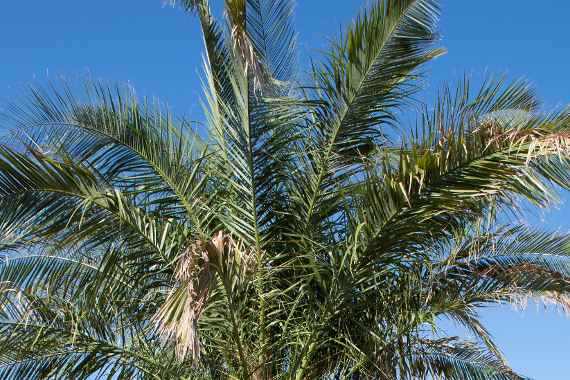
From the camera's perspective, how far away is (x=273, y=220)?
7.50 m

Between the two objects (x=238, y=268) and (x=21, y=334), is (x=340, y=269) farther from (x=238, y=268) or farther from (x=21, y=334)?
(x=21, y=334)

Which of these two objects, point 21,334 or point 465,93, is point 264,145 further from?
point 21,334

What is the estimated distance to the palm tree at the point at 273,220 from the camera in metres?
6.59

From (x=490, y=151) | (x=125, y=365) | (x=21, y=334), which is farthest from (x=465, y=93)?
(x=21, y=334)

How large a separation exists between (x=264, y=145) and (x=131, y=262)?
61.7 inches

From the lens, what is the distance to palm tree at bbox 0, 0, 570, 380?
6.59 meters

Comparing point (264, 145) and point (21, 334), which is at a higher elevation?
A: point (264, 145)

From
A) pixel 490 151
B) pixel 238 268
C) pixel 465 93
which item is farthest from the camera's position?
pixel 465 93

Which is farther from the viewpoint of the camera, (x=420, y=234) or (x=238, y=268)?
(x=420, y=234)

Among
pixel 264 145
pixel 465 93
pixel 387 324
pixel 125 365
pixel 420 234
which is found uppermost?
pixel 465 93

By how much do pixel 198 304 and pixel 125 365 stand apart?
2.41 meters

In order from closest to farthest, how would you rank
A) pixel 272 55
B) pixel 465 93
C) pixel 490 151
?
pixel 490 151 < pixel 465 93 < pixel 272 55

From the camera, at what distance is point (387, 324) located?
284 inches

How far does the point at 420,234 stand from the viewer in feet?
22.8
